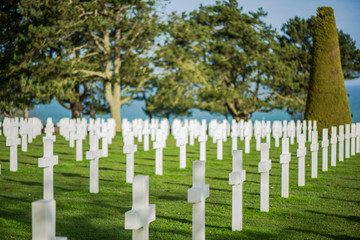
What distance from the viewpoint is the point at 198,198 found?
4414mm

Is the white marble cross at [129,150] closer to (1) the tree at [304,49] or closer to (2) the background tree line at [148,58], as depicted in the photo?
(2) the background tree line at [148,58]

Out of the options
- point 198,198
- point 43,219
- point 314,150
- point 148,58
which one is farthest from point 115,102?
point 43,219

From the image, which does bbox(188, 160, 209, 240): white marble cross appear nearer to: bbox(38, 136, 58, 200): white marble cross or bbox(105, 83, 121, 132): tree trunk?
bbox(38, 136, 58, 200): white marble cross

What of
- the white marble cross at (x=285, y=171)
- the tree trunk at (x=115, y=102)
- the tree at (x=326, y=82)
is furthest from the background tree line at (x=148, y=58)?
the white marble cross at (x=285, y=171)

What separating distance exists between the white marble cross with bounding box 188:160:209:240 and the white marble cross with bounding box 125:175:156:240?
985 millimetres

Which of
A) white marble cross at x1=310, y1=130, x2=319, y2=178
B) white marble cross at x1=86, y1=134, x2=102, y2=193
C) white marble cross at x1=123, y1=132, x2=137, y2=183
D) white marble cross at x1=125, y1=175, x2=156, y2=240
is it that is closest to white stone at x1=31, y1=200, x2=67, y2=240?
white marble cross at x1=125, y1=175, x2=156, y2=240

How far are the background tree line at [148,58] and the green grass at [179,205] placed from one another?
52.4 ft

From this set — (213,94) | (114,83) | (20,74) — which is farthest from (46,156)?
(213,94)

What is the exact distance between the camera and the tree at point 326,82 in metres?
22.9

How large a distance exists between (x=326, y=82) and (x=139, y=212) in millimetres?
21363

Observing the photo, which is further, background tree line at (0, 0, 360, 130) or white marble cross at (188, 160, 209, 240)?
background tree line at (0, 0, 360, 130)

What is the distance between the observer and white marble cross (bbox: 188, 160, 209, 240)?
4.41 m

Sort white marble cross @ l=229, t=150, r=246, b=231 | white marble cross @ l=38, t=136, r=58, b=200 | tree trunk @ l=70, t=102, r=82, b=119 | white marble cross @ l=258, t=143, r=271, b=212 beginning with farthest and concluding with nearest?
tree trunk @ l=70, t=102, r=82, b=119
white marble cross @ l=38, t=136, r=58, b=200
white marble cross @ l=258, t=143, r=271, b=212
white marble cross @ l=229, t=150, r=246, b=231

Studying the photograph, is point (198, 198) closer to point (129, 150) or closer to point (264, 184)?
point (264, 184)
